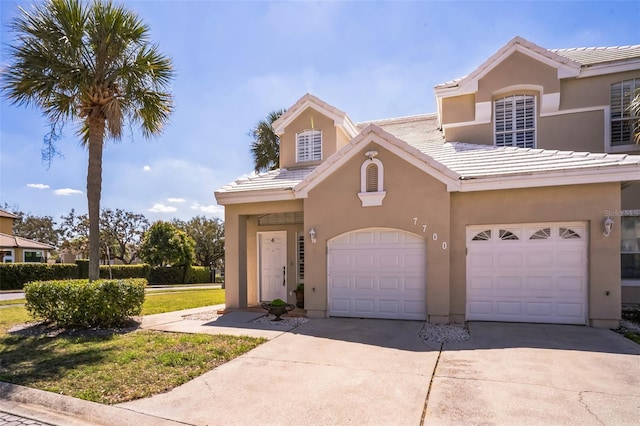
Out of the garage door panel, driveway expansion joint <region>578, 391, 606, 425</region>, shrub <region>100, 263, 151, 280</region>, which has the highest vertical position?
the garage door panel

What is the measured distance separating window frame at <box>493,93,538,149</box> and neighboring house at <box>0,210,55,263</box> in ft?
131

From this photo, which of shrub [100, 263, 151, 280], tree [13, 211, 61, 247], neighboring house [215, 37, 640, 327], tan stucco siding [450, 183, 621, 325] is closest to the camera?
tan stucco siding [450, 183, 621, 325]

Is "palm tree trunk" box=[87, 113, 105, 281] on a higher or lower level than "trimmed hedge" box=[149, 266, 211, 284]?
higher

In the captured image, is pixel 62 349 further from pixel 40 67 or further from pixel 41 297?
pixel 40 67

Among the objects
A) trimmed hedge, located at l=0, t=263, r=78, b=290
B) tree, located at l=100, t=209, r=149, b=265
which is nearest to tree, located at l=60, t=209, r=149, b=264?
tree, located at l=100, t=209, r=149, b=265

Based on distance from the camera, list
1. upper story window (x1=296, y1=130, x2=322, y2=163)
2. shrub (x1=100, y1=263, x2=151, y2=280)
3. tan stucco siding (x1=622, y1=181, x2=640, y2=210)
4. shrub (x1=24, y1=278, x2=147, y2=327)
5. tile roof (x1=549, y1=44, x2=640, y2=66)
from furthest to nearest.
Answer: shrub (x1=100, y1=263, x2=151, y2=280)
upper story window (x1=296, y1=130, x2=322, y2=163)
tile roof (x1=549, y1=44, x2=640, y2=66)
tan stucco siding (x1=622, y1=181, x2=640, y2=210)
shrub (x1=24, y1=278, x2=147, y2=327)

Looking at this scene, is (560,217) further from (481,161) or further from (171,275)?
(171,275)

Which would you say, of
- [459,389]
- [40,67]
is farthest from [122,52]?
[459,389]

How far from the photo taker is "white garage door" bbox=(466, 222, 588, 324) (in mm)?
9148

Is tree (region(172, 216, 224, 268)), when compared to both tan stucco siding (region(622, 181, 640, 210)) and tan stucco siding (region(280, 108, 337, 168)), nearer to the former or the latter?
tan stucco siding (region(280, 108, 337, 168))

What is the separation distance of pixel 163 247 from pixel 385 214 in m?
29.9

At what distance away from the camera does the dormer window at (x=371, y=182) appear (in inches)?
406

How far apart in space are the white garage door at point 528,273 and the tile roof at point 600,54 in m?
7.13

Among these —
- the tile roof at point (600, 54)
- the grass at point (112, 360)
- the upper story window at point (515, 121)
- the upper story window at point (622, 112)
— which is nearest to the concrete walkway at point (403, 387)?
the grass at point (112, 360)
